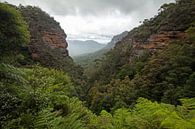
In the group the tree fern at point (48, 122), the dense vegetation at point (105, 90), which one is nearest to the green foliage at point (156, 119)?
the dense vegetation at point (105, 90)

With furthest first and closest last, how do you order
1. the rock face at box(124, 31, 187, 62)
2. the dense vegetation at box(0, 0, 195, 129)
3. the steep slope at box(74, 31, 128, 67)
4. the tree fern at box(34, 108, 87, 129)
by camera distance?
1. the steep slope at box(74, 31, 128, 67)
2. the rock face at box(124, 31, 187, 62)
3. the dense vegetation at box(0, 0, 195, 129)
4. the tree fern at box(34, 108, 87, 129)

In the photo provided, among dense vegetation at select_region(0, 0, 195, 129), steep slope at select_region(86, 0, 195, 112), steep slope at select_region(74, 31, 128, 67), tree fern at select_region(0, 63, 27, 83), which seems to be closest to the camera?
dense vegetation at select_region(0, 0, 195, 129)

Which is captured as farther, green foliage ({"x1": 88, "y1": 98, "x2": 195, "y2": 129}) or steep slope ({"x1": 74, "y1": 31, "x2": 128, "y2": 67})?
steep slope ({"x1": 74, "y1": 31, "x2": 128, "y2": 67})

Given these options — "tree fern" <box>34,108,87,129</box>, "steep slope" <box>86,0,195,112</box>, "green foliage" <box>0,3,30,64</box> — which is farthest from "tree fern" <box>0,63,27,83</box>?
"steep slope" <box>86,0,195,112</box>

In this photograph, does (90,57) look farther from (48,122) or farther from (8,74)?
(48,122)

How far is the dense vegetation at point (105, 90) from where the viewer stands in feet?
23.7

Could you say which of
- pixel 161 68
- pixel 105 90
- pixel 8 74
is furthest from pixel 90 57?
pixel 8 74

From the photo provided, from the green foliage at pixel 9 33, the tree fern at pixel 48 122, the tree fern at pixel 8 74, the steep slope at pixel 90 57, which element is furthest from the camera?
the steep slope at pixel 90 57

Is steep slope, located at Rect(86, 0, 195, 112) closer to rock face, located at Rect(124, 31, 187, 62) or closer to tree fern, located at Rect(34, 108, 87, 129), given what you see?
rock face, located at Rect(124, 31, 187, 62)

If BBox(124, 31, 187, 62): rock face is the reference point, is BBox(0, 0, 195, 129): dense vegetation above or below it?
below

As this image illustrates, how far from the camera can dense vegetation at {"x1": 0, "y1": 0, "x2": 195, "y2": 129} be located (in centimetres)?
723

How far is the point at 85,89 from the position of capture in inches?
1625

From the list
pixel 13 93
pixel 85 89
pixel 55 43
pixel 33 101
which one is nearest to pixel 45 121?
pixel 33 101

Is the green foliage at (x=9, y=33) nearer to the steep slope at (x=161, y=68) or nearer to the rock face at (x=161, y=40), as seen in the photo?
the steep slope at (x=161, y=68)
